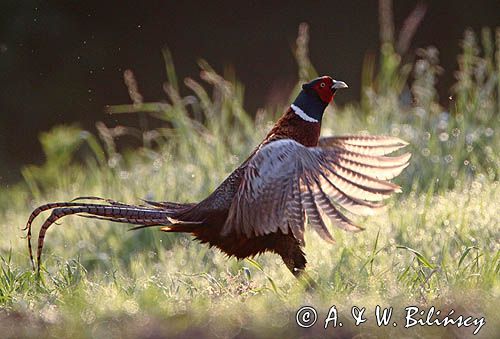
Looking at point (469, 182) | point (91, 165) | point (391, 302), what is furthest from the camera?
point (91, 165)

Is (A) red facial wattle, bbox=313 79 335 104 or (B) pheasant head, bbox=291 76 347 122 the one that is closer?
(B) pheasant head, bbox=291 76 347 122

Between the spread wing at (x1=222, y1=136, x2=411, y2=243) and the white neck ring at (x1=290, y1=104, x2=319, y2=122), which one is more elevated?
the white neck ring at (x1=290, y1=104, x2=319, y2=122)

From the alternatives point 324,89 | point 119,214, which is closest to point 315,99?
point 324,89

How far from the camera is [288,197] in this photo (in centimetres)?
431

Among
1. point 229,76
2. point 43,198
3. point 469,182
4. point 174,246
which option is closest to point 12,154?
point 43,198

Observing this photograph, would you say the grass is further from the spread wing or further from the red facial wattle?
the red facial wattle

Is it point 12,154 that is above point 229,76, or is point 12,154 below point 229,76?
below

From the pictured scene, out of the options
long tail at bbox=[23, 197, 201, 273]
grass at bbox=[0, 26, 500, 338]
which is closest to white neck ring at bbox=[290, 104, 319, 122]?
grass at bbox=[0, 26, 500, 338]

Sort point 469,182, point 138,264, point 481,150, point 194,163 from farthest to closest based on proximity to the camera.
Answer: point 194,163
point 481,150
point 469,182
point 138,264

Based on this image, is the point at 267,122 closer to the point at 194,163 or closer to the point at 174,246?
the point at 194,163

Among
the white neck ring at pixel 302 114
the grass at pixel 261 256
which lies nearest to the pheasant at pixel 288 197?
the white neck ring at pixel 302 114

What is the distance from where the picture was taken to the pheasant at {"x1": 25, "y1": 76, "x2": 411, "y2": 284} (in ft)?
13.9

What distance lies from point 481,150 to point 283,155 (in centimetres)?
214

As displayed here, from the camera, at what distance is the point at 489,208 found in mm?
5000
